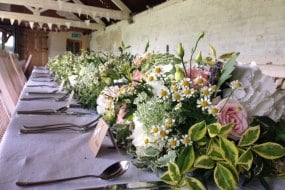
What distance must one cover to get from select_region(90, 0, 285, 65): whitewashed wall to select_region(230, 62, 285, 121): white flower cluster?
268cm

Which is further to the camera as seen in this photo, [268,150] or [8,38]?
[8,38]

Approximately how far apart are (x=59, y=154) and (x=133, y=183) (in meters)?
0.30

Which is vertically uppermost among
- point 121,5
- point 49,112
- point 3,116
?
point 121,5

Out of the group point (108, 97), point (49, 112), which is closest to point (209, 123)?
point (108, 97)

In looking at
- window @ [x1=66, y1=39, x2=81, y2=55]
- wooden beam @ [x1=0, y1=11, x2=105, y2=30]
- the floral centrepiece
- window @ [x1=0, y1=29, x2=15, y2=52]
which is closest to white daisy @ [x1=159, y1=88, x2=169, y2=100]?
the floral centrepiece

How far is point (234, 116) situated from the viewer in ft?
2.38

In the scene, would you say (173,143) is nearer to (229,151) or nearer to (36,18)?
(229,151)

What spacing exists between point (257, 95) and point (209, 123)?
0.55 ft

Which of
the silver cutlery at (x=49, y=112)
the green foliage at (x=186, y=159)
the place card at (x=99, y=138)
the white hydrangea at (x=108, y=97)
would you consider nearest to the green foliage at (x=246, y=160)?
the green foliage at (x=186, y=159)

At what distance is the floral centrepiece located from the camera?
0.67m

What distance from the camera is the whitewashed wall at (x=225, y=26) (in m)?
3.50

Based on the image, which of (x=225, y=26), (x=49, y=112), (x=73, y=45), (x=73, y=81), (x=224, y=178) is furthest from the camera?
(x=73, y=45)

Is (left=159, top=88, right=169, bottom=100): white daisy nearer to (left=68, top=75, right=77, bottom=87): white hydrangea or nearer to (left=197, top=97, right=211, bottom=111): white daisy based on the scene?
(left=197, top=97, right=211, bottom=111): white daisy

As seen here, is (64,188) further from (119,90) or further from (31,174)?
(119,90)
